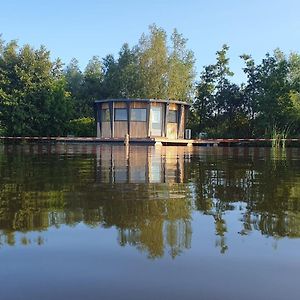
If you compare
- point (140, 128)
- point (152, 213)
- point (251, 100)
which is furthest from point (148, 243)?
point (251, 100)

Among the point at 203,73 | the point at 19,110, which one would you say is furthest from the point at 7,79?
the point at 203,73

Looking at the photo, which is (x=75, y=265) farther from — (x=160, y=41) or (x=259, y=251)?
(x=160, y=41)

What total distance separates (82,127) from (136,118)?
9.57 meters

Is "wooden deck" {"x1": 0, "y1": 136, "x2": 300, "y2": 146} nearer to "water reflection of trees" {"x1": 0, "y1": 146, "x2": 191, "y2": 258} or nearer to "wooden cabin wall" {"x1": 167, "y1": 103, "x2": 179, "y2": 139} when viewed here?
"wooden cabin wall" {"x1": 167, "y1": 103, "x2": 179, "y2": 139}

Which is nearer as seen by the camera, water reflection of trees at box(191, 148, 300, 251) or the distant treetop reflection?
the distant treetop reflection

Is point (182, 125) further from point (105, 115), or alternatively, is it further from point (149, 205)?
point (149, 205)

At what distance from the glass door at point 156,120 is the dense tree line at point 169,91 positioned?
7399 mm

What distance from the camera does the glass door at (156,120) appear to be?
3509cm

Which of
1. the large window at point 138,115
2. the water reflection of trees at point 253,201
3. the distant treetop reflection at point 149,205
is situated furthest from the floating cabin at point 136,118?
the distant treetop reflection at point 149,205

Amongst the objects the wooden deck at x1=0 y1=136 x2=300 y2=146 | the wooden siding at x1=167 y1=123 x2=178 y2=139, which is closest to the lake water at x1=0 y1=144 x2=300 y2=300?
the wooden deck at x1=0 y1=136 x2=300 y2=146

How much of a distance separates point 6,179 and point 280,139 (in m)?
28.4

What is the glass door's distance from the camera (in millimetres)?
35094

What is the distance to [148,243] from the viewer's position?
11.6 ft

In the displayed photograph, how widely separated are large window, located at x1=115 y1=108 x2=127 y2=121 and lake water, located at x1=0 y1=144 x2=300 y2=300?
28534mm
